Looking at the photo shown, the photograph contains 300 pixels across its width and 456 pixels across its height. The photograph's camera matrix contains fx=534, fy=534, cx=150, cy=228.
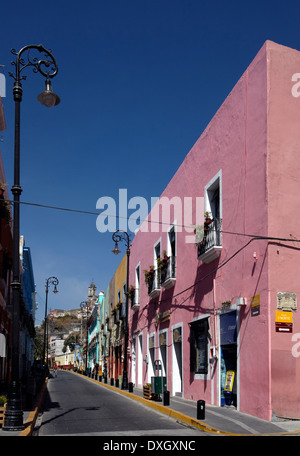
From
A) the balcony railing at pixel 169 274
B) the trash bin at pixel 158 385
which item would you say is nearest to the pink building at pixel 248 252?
the trash bin at pixel 158 385

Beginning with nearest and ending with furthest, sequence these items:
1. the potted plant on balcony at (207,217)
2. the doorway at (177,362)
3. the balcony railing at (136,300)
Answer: the potted plant on balcony at (207,217)
the doorway at (177,362)
the balcony railing at (136,300)

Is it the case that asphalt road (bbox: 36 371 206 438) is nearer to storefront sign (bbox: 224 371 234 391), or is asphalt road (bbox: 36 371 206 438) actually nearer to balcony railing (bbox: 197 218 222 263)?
storefront sign (bbox: 224 371 234 391)

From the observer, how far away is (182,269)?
20516mm

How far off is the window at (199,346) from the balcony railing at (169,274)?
352 cm

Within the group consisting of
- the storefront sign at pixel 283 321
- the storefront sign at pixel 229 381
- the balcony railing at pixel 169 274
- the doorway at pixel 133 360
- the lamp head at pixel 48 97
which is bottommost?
the doorway at pixel 133 360

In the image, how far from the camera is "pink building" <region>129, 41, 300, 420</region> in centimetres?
1252

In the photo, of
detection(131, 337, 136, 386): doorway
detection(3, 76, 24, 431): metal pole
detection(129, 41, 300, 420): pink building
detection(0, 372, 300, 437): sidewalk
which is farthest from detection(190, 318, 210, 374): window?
detection(131, 337, 136, 386): doorway

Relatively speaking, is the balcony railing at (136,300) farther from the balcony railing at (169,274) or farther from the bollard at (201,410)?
the bollard at (201,410)

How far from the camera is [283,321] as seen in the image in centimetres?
1246

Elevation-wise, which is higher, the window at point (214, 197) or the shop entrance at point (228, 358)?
the window at point (214, 197)

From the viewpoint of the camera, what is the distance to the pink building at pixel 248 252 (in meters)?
12.5
